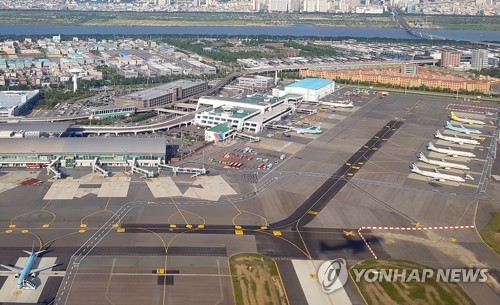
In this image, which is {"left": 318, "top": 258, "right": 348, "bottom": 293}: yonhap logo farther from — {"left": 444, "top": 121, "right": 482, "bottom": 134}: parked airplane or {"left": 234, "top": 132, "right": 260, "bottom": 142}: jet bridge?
{"left": 444, "top": 121, "right": 482, "bottom": 134}: parked airplane

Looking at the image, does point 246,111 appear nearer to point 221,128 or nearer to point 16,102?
point 221,128

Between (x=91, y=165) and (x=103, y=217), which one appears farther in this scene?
(x=91, y=165)

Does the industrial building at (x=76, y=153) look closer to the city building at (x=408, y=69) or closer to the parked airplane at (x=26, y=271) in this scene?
the parked airplane at (x=26, y=271)

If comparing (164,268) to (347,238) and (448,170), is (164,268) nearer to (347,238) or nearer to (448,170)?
(347,238)

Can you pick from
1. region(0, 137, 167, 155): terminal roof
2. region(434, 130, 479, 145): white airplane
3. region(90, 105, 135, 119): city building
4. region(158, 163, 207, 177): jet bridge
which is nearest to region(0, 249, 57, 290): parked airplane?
region(158, 163, 207, 177): jet bridge

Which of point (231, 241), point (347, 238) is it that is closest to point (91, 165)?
point (231, 241)

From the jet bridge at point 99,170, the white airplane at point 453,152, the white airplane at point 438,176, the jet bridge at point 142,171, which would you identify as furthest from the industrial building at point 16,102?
the white airplane at point 453,152
